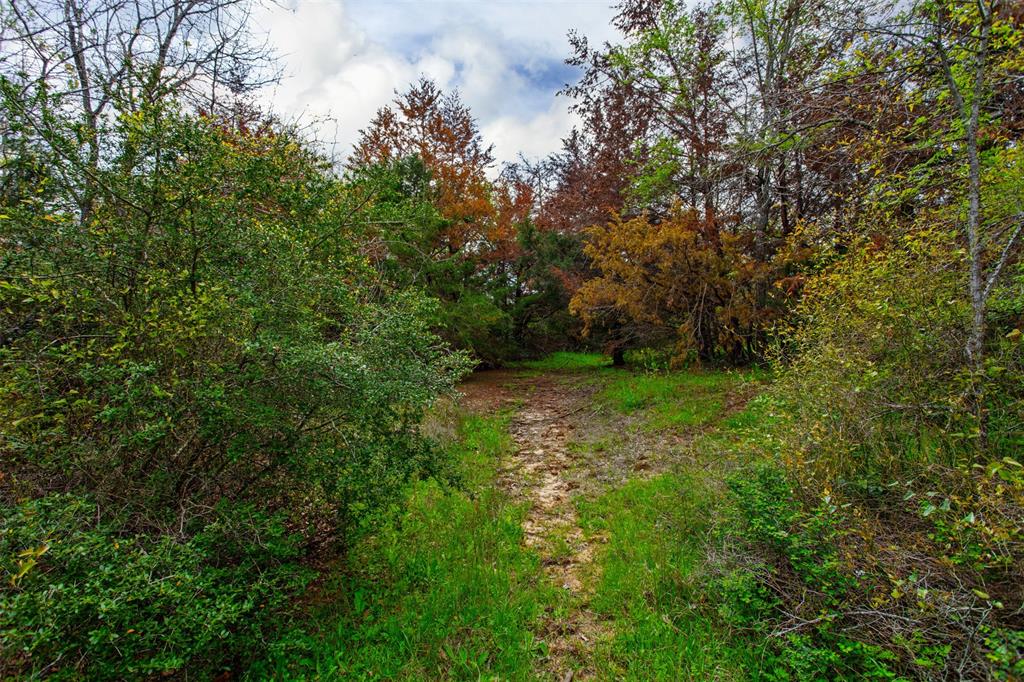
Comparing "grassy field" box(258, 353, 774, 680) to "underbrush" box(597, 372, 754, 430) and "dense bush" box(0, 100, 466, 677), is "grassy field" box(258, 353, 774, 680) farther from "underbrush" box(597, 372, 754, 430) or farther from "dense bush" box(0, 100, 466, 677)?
"underbrush" box(597, 372, 754, 430)

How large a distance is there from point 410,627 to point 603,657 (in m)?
1.36

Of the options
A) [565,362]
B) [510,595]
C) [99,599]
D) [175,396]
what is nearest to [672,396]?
[510,595]

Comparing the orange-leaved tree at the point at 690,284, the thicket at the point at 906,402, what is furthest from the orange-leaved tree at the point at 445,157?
the thicket at the point at 906,402

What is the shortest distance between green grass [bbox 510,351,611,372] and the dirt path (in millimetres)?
3893

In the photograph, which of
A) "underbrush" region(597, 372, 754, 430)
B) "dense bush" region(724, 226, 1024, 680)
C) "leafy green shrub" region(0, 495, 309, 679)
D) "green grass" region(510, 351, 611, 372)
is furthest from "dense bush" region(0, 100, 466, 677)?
"green grass" region(510, 351, 611, 372)

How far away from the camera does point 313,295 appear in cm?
317

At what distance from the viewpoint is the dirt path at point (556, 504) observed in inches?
112

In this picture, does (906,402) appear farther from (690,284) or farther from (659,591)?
(690,284)

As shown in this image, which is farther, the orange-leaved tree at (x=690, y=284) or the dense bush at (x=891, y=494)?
the orange-leaved tree at (x=690, y=284)

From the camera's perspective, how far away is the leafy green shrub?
70.2 inches

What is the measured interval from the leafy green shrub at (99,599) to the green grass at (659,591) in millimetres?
2321

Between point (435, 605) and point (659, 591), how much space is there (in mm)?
1727

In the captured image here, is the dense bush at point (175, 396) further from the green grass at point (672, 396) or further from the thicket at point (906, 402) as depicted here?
the green grass at point (672, 396)

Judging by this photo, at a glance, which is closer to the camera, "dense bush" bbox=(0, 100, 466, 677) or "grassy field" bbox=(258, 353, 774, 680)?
"dense bush" bbox=(0, 100, 466, 677)
